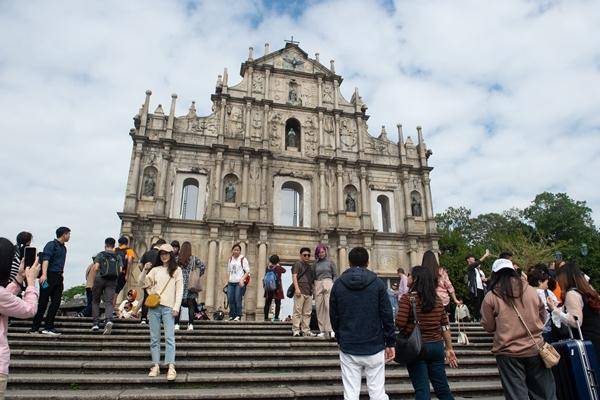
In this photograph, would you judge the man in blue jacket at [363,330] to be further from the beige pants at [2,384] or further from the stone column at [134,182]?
the stone column at [134,182]

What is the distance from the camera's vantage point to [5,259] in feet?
9.52

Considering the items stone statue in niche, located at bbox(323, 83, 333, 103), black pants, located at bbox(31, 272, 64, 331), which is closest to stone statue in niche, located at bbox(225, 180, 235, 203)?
stone statue in niche, located at bbox(323, 83, 333, 103)

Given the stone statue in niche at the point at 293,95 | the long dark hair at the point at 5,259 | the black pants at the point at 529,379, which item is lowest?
the black pants at the point at 529,379

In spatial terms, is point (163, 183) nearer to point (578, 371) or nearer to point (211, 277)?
point (211, 277)

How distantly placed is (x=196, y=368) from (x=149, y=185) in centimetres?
1444

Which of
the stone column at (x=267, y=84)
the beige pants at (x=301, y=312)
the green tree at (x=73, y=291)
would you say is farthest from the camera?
the green tree at (x=73, y=291)

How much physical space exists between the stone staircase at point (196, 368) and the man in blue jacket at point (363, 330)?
5.44 ft

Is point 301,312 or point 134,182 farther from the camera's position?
point 134,182

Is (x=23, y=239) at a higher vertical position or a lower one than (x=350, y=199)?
lower

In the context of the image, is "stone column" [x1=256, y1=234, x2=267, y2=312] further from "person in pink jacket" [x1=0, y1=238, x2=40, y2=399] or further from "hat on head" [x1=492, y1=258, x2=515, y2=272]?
"person in pink jacket" [x1=0, y1=238, x2=40, y2=399]

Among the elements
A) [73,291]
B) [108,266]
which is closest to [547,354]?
[108,266]

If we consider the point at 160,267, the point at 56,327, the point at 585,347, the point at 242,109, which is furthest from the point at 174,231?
the point at 585,347

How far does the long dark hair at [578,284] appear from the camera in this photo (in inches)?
168

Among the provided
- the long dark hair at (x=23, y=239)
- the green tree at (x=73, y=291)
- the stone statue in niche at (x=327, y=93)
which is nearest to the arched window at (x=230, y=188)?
the stone statue in niche at (x=327, y=93)
